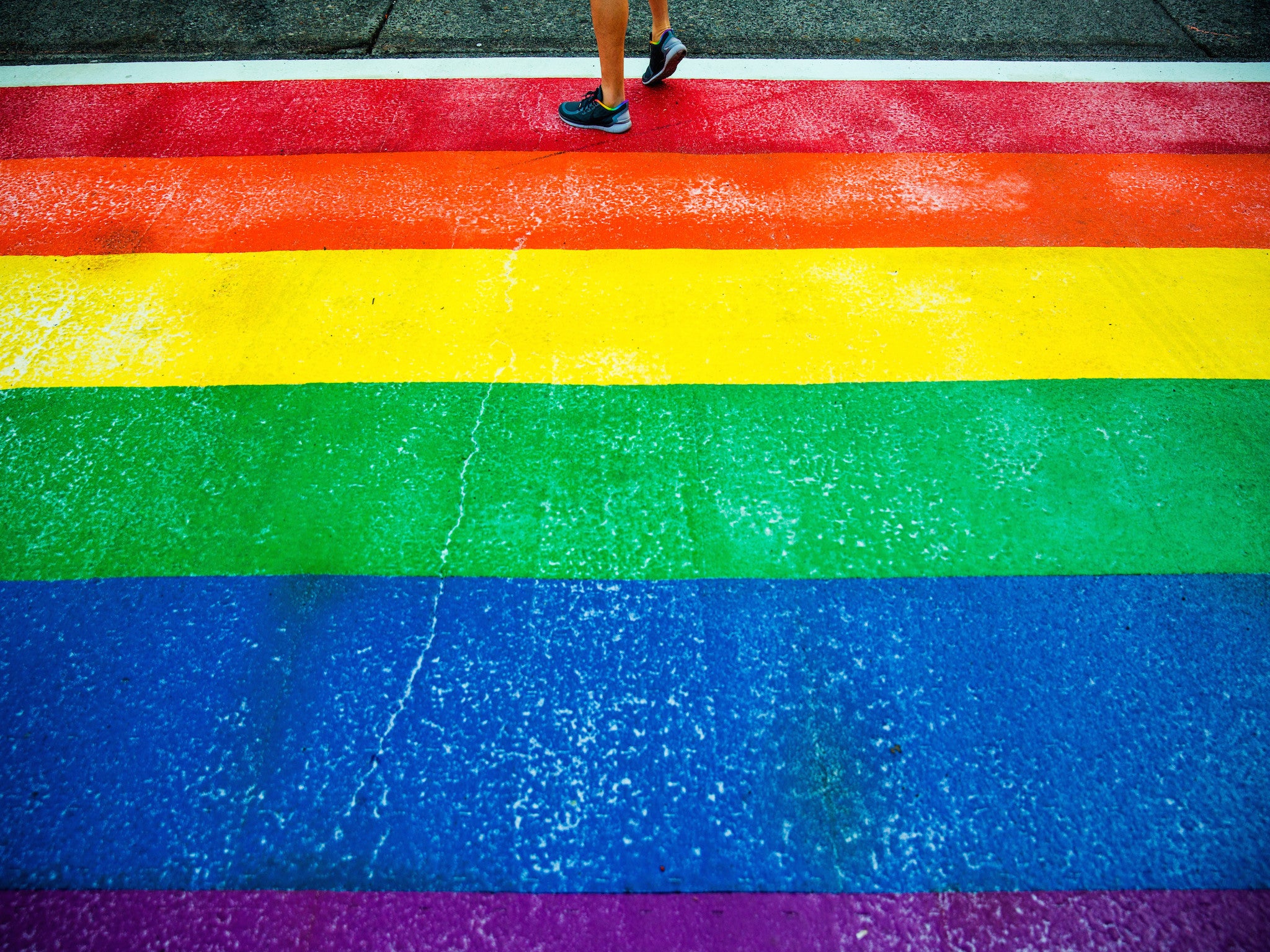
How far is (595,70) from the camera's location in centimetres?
488

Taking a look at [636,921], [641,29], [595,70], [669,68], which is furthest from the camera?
[641,29]

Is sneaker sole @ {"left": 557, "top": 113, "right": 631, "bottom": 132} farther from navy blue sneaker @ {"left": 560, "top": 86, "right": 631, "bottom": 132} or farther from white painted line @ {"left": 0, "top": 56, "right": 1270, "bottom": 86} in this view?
white painted line @ {"left": 0, "top": 56, "right": 1270, "bottom": 86}

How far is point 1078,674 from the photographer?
2232mm

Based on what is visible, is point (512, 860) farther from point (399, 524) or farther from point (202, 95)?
point (202, 95)

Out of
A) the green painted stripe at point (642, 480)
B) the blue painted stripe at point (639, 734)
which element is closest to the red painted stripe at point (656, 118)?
the green painted stripe at point (642, 480)

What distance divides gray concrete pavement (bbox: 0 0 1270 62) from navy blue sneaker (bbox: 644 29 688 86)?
67 centimetres

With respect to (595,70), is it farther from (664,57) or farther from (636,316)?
(636,316)

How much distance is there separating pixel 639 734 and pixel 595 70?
14.4ft

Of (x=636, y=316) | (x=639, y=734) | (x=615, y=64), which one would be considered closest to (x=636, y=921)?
(x=639, y=734)

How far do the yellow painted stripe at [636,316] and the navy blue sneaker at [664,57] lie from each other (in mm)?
1656

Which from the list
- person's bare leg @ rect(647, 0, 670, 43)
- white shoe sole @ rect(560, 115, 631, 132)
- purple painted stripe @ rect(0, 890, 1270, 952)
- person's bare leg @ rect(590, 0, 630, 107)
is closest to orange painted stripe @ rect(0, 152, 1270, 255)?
white shoe sole @ rect(560, 115, 631, 132)

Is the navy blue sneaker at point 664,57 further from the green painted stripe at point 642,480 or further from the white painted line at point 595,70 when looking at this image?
the green painted stripe at point 642,480

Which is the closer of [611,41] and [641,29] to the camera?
[611,41]

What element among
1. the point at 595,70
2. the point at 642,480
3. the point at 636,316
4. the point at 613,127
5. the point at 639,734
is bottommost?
the point at 639,734
